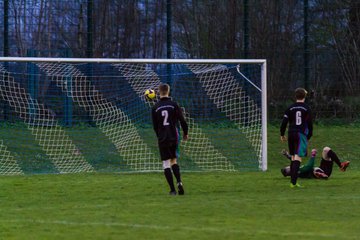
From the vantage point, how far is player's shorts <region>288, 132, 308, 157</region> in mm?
14531

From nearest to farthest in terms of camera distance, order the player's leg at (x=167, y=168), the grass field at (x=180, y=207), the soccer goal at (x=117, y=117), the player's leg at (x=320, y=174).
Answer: the grass field at (x=180, y=207) → the player's leg at (x=167, y=168) → the player's leg at (x=320, y=174) → the soccer goal at (x=117, y=117)

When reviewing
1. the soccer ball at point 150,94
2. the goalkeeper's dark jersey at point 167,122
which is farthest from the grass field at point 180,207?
the soccer ball at point 150,94

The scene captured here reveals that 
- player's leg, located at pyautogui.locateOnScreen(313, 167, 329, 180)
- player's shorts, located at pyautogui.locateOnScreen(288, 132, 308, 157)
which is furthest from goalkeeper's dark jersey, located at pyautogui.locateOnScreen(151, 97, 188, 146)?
player's leg, located at pyautogui.locateOnScreen(313, 167, 329, 180)

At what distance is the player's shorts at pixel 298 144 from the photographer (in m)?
14.5

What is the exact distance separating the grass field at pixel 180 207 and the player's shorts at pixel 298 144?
624mm

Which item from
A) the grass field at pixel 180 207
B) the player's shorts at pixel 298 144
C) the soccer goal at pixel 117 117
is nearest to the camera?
the grass field at pixel 180 207

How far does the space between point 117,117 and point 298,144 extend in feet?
21.0

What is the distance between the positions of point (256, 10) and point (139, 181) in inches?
391

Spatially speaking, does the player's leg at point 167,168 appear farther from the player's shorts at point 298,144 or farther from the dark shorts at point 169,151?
the player's shorts at point 298,144

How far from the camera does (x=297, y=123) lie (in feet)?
47.9

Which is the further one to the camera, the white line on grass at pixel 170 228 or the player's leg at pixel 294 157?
the player's leg at pixel 294 157

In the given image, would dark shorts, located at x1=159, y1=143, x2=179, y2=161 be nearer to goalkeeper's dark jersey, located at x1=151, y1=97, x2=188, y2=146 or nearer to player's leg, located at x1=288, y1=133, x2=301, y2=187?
goalkeeper's dark jersey, located at x1=151, y1=97, x2=188, y2=146

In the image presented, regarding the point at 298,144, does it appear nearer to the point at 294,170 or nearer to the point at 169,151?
the point at 294,170

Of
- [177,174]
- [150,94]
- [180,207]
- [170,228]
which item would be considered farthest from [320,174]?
[170,228]
